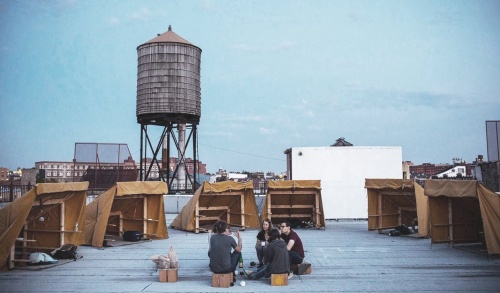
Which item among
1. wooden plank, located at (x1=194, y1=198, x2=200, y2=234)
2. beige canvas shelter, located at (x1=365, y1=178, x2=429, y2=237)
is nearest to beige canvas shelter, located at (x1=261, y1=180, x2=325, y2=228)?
beige canvas shelter, located at (x1=365, y1=178, x2=429, y2=237)

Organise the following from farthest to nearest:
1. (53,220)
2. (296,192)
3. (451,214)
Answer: (296,192) < (451,214) < (53,220)

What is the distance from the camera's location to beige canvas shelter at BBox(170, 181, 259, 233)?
20688 millimetres

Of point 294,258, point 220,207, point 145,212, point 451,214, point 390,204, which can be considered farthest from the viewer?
point 220,207

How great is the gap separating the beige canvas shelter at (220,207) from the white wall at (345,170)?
6.17 meters

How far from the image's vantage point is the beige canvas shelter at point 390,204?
2006 cm

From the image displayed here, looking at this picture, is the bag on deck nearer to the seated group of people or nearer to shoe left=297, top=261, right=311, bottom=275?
the seated group of people

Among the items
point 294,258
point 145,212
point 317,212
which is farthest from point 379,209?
point 294,258

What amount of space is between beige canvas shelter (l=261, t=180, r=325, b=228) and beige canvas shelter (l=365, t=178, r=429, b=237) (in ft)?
7.62

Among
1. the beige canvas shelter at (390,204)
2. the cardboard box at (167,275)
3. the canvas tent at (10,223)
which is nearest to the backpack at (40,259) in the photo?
the canvas tent at (10,223)

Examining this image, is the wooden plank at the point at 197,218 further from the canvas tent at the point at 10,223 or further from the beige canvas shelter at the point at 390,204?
the canvas tent at the point at 10,223

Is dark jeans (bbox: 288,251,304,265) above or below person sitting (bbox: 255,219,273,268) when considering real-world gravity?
below

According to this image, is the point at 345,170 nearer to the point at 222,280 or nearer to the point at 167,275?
the point at 167,275

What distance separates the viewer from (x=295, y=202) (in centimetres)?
2292

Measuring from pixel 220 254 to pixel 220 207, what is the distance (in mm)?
11655
